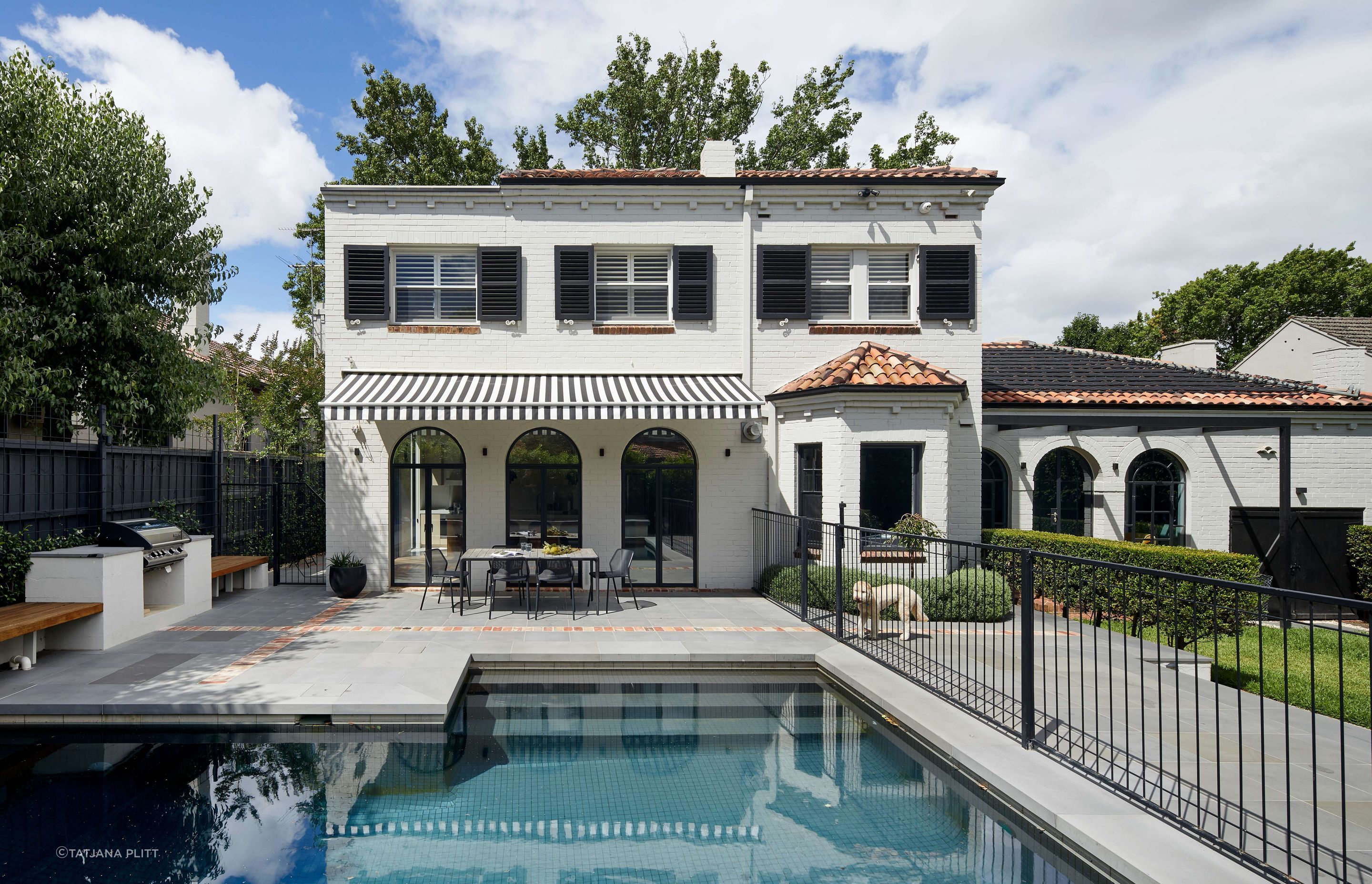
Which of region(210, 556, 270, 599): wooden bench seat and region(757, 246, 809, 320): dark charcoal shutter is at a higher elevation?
region(757, 246, 809, 320): dark charcoal shutter

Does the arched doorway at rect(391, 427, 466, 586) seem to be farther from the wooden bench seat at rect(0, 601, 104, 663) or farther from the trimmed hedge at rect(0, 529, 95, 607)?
the trimmed hedge at rect(0, 529, 95, 607)

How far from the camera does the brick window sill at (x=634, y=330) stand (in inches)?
672

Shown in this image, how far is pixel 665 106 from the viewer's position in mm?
32594

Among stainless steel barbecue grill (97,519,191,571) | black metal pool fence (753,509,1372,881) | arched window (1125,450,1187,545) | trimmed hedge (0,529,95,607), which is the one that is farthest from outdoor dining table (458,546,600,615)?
arched window (1125,450,1187,545)

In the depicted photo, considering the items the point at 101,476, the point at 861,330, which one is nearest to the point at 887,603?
the point at 861,330

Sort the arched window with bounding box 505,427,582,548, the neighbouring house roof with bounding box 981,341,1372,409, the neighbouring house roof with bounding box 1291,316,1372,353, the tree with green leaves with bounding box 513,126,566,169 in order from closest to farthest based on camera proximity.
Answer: the arched window with bounding box 505,427,582,548, the neighbouring house roof with bounding box 981,341,1372,409, the neighbouring house roof with bounding box 1291,316,1372,353, the tree with green leaves with bounding box 513,126,566,169

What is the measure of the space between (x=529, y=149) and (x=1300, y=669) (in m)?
32.9

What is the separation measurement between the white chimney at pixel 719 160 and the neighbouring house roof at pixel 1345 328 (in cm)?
2168

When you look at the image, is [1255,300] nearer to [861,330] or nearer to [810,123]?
[810,123]

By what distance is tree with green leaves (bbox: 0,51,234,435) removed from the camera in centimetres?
1373

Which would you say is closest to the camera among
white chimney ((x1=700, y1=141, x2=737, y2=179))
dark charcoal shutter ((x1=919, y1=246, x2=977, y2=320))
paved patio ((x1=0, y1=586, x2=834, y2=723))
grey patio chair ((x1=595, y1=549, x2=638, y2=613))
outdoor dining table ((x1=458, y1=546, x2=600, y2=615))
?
paved patio ((x1=0, y1=586, x2=834, y2=723))

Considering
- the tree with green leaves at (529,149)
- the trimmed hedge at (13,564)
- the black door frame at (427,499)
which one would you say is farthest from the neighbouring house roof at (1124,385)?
the tree with green leaves at (529,149)

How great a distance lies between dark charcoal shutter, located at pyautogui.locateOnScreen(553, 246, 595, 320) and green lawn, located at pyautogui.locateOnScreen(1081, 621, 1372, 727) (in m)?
12.4

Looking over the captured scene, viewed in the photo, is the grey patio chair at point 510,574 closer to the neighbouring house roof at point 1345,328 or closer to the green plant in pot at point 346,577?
the green plant in pot at point 346,577
